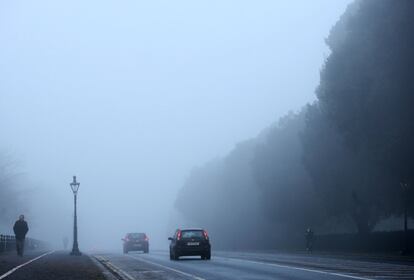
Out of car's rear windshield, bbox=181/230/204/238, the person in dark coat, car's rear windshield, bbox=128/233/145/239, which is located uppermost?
car's rear windshield, bbox=128/233/145/239

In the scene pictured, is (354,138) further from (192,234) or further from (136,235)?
(136,235)

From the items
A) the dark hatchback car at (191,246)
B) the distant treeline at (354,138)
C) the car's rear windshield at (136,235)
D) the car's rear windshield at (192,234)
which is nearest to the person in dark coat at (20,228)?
the dark hatchback car at (191,246)

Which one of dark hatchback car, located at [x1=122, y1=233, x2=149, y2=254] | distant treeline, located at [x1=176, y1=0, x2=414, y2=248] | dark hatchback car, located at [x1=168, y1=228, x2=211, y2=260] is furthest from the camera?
dark hatchback car, located at [x1=122, y1=233, x2=149, y2=254]

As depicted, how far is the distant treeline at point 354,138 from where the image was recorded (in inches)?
1742

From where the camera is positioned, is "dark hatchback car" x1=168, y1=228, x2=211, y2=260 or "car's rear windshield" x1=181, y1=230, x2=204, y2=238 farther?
"car's rear windshield" x1=181, y1=230, x2=204, y2=238

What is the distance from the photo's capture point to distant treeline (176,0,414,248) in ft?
145

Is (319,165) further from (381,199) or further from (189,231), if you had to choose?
(189,231)

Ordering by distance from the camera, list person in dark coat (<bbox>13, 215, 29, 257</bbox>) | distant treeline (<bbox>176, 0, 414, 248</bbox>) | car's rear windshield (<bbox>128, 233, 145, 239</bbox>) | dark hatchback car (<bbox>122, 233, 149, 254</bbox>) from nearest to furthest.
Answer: person in dark coat (<bbox>13, 215, 29, 257</bbox>) → distant treeline (<bbox>176, 0, 414, 248</bbox>) → dark hatchback car (<bbox>122, 233, 149, 254</bbox>) → car's rear windshield (<bbox>128, 233, 145, 239</bbox>)

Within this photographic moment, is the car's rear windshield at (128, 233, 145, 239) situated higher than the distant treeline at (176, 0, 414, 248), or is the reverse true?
the distant treeline at (176, 0, 414, 248)

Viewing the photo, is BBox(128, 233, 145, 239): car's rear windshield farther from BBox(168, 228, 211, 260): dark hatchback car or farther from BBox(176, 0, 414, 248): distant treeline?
BBox(168, 228, 211, 260): dark hatchback car

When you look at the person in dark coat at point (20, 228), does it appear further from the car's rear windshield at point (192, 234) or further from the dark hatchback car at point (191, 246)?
the car's rear windshield at point (192, 234)

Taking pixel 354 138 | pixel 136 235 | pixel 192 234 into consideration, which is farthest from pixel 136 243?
pixel 192 234

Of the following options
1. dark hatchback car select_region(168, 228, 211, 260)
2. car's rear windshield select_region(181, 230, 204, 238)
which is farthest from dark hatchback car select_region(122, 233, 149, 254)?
dark hatchback car select_region(168, 228, 211, 260)

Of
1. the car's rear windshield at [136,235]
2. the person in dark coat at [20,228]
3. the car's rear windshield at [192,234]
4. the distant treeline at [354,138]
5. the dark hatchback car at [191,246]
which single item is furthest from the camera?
the car's rear windshield at [136,235]
